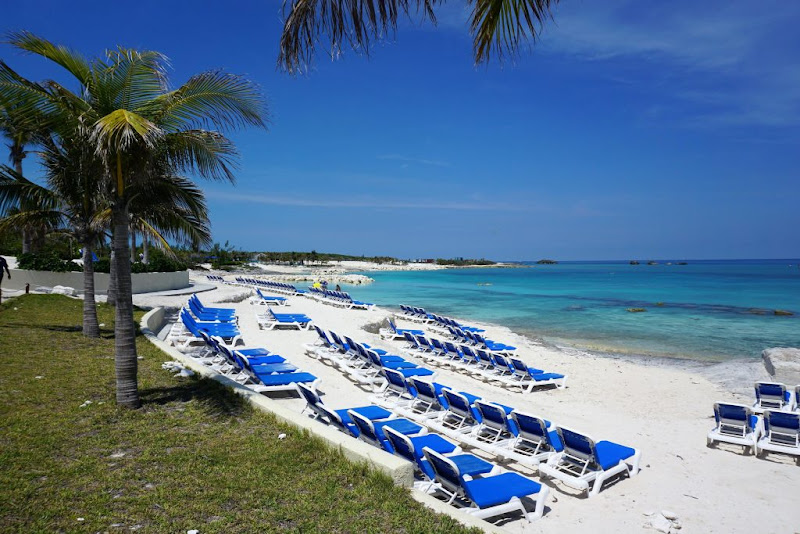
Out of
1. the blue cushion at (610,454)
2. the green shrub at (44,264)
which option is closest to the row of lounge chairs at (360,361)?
the blue cushion at (610,454)

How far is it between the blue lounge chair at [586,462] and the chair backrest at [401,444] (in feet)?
5.19

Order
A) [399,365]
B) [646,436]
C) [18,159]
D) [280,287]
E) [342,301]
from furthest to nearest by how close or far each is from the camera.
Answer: [280,287], [342,301], [18,159], [399,365], [646,436]

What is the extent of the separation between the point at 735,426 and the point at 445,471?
5007 millimetres

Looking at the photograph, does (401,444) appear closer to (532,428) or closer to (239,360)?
(532,428)

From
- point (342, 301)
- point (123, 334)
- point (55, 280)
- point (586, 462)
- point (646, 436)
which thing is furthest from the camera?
point (342, 301)

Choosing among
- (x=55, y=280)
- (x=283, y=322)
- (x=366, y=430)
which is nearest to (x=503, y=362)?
Result: (x=366, y=430)

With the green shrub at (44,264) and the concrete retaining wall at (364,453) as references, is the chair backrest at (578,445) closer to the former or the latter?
the concrete retaining wall at (364,453)

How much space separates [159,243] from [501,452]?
672 centimetres

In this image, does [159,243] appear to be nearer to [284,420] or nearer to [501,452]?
[284,420]

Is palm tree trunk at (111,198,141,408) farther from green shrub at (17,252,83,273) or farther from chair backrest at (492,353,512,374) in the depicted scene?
green shrub at (17,252,83,273)

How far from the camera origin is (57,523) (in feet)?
9.84

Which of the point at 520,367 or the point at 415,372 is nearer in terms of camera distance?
the point at 415,372

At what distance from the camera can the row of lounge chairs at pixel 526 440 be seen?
16.1 ft

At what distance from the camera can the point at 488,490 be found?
4.01m
